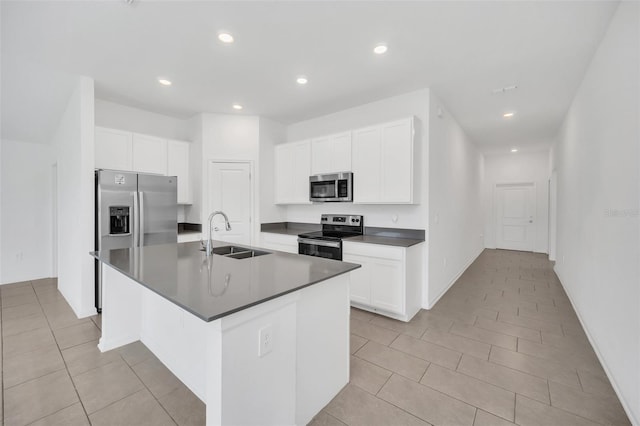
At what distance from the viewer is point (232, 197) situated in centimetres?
451

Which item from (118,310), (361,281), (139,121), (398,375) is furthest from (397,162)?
(139,121)

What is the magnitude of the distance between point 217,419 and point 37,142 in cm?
672

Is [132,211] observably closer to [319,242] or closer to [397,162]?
[319,242]

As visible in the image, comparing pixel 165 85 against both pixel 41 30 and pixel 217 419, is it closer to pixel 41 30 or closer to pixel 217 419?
pixel 41 30

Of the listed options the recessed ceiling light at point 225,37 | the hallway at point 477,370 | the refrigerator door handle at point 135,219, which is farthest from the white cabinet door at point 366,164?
the refrigerator door handle at point 135,219

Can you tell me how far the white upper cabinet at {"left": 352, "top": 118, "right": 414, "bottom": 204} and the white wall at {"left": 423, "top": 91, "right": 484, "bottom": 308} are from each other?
42cm

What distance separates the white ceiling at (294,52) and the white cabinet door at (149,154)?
0.53m

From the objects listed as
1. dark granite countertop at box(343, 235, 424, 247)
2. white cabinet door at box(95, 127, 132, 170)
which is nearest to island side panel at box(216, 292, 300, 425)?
dark granite countertop at box(343, 235, 424, 247)

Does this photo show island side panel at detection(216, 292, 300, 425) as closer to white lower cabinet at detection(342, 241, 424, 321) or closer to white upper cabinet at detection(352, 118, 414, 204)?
white lower cabinet at detection(342, 241, 424, 321)

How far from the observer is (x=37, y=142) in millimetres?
5234

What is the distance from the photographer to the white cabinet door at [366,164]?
11.8ft

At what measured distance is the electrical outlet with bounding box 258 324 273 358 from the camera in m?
1.33

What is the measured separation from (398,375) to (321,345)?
0.83 metres

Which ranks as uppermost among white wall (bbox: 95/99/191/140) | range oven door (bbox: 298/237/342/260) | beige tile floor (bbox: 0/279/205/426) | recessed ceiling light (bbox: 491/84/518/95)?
recessed ceiling light (bbox: 491/84/518/95)
